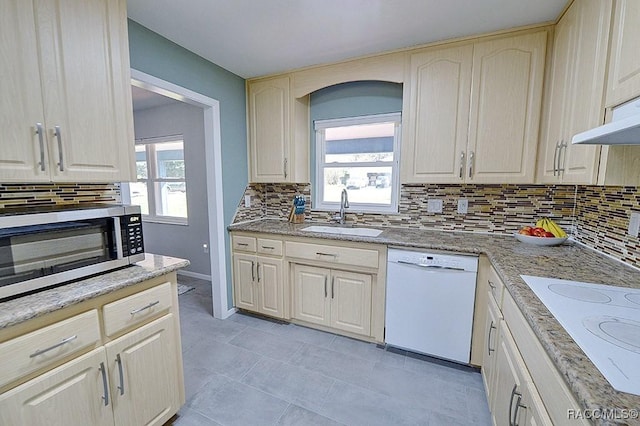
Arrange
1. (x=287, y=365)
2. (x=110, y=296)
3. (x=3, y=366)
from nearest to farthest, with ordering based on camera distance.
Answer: (x=3, y=366) < (x=110, y=296) < (x=287, y=365)

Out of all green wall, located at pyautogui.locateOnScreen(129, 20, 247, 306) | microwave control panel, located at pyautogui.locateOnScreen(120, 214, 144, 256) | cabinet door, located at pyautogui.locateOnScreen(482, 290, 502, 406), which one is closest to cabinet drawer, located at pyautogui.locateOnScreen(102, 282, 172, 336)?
microwave control panel, located at pyautogui.locateOnScreen(120, 214, 144, 256)

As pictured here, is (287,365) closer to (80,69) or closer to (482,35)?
(80,69)

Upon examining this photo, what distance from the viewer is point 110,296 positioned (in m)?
1.18

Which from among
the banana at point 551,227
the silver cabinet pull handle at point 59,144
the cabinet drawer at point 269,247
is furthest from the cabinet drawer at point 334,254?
the silver cabinet pull handle at point 59,144

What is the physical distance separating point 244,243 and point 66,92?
1693mm

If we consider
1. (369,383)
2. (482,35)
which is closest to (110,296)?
(369,383)

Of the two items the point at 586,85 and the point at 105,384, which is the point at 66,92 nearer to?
the point at 105,384

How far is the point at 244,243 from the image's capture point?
2.63m

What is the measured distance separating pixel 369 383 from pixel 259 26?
98.7 inches

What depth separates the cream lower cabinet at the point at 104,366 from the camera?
94 centimetres

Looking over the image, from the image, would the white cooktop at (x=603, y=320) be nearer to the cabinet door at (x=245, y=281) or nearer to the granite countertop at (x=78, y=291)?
the granite countertop at (x=78, y=291)

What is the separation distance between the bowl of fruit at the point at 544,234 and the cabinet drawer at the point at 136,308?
2.29 m

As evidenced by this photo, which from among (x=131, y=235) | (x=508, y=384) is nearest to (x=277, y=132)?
(x=131, y=235)

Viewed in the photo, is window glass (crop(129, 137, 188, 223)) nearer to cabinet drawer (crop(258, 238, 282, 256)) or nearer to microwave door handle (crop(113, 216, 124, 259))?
cabinet drawer (crop(258, 238, 282, 256))
